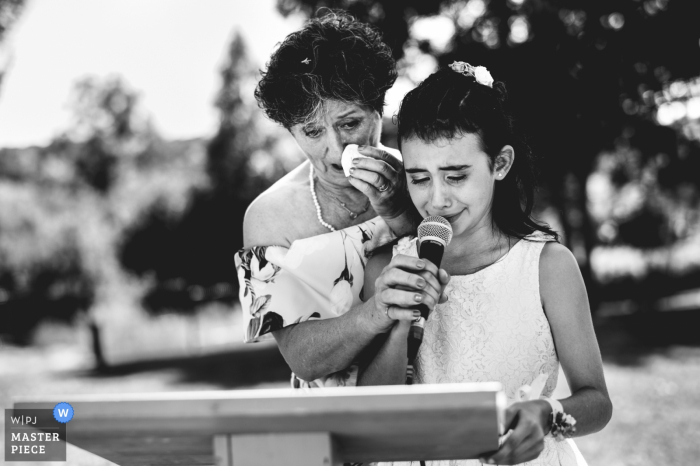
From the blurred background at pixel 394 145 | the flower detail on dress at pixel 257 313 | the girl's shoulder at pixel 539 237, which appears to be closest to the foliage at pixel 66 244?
the blurred background at pixel 394 145

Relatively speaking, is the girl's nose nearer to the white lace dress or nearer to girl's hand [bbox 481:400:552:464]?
the white lace dress

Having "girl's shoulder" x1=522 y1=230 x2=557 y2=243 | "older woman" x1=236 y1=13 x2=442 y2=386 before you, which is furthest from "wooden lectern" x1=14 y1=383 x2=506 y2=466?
"girl's shoulder" x1=522 y1=230 x2=557 y2=243

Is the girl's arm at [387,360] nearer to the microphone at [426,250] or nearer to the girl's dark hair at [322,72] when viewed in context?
the microphone at [426,250]

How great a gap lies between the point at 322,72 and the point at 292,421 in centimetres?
164

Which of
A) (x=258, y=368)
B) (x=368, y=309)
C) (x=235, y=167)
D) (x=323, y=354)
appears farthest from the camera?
(x=235, y=167)

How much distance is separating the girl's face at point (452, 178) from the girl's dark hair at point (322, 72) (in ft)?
1.28

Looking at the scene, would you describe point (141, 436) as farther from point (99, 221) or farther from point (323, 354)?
point (99, 221)

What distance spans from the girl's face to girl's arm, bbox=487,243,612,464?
33cm

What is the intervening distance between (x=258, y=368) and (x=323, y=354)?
11.8 meters

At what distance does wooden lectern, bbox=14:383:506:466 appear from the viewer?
1198 mm

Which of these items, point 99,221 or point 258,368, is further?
point 99,221

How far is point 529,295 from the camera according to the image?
92.5 inches

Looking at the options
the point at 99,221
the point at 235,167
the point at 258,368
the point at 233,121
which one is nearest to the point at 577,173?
the point at 258,368

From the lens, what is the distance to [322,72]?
8.47 feet
